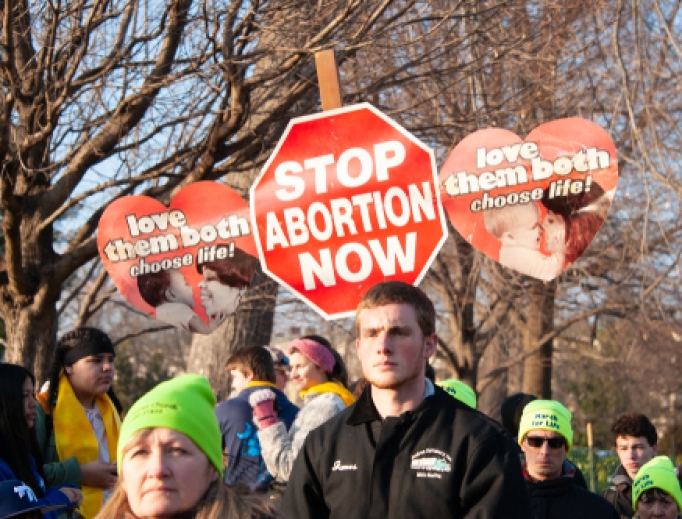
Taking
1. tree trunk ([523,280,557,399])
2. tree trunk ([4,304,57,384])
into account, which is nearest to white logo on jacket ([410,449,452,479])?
tree trunk ([4,304,57,384])

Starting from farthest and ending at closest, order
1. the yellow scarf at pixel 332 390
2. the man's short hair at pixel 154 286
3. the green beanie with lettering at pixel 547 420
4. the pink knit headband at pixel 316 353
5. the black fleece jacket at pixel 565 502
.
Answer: the man's short hair at pixel 154 286
the pink knit headband at pixel 316 353
the yellow scarf at pixel 332 390
the green beanie with lettering at pixel 547 420
the black fleece jacket at pixel 565 502

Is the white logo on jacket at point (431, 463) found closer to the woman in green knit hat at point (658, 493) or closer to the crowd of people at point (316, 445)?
the crowd of people at point (316, 445)

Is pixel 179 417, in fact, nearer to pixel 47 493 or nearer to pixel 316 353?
pixel 47 493

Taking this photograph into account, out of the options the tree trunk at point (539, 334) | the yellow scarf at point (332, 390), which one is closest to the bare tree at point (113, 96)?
the yellow scarf at point (332, 390)

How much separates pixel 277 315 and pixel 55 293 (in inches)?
201

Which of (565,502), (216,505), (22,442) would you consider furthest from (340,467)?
(22,442)

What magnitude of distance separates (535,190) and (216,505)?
348cm

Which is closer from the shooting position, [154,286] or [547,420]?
[547,420]

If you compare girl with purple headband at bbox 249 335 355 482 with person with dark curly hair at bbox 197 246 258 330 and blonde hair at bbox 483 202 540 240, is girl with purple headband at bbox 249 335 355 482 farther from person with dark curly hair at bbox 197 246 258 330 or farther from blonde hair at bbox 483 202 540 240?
blonde hair at bbox 483 202 540 240

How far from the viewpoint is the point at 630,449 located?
19.1ft

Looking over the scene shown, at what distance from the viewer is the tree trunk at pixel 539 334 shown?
12.8 m

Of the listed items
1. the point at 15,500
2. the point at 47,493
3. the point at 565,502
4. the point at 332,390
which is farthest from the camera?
the point at 332,390

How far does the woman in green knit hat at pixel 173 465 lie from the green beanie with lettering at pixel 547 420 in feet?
8.13

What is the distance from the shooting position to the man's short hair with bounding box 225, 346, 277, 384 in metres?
5.45
